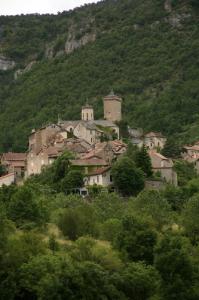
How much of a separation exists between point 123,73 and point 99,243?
313 feet

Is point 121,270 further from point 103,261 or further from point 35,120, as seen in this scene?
point 35,120

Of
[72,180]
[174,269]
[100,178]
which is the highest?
[100,178]

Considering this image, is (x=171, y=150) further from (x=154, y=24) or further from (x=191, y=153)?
(x=154, y=24)

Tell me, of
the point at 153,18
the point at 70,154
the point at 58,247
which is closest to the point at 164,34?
the point at 153,18

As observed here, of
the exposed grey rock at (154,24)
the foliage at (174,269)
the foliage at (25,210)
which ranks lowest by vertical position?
the foliage at (174,269)

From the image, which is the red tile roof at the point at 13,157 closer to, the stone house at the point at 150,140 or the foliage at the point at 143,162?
the stone house at the point at 150,140

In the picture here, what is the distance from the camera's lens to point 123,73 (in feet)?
529

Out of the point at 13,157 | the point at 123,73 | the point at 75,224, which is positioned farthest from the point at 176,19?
the point at 75,224

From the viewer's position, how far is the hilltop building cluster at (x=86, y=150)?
8675 centimetres

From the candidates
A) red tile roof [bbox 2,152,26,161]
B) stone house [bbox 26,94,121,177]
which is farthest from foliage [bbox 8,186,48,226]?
red tile roof [bbox 2,152,26,161]

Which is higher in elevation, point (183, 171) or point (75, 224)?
point (183, 171)

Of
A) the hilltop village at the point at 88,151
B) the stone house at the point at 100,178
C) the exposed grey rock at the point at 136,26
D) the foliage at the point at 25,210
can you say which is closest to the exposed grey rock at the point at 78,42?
the exposed grey rock at the point at 136,26

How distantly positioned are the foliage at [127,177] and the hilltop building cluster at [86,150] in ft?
3.91

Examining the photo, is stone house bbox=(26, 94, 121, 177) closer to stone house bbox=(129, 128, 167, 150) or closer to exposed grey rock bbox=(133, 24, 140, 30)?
stone house bbox=(129, 128, 167, 150)
